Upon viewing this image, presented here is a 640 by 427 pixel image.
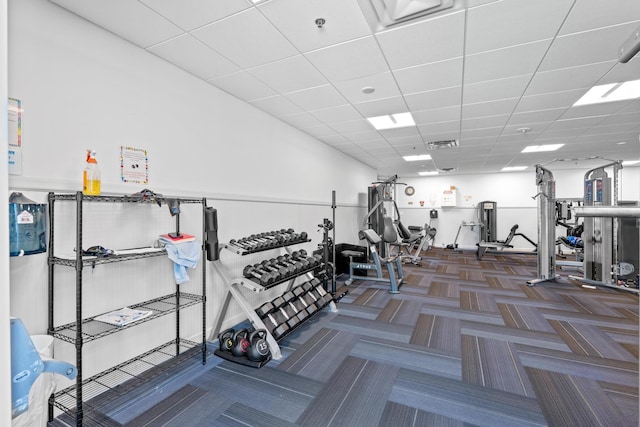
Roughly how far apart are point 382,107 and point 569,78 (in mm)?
1909

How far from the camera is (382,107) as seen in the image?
3.91 m

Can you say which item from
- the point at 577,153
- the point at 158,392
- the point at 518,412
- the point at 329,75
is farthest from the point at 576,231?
the point at 158,392

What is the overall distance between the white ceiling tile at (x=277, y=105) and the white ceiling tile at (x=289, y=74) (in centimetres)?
28

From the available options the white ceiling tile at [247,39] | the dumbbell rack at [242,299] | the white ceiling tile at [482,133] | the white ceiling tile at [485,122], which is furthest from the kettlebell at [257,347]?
the white ceiling tile at [482,133]

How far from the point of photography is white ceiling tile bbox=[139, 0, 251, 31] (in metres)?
2.01

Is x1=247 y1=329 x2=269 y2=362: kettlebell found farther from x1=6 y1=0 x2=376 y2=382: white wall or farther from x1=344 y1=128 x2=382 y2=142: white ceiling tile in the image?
x1=344 y1=128 x2=382 y2=142: white ceiling tile

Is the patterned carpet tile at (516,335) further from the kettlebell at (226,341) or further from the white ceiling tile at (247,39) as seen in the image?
the white ceiling tile at (247,39)

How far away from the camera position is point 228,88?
3.31m

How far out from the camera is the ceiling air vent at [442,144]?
5633 millimetres

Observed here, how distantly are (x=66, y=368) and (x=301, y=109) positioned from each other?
374 centimetres

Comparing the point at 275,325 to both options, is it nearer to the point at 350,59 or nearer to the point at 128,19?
the point at 350,59

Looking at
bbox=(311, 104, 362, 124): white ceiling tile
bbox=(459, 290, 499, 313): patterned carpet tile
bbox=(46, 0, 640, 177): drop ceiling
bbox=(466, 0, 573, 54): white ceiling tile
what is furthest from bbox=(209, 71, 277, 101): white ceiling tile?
bbox=(459, 290, 499, 313): patterned carpet tile

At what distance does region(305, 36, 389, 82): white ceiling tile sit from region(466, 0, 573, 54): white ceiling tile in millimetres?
729

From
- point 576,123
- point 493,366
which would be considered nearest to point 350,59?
point 493,366
